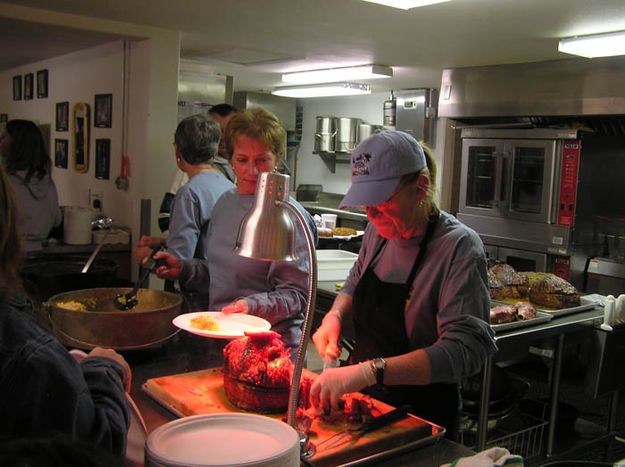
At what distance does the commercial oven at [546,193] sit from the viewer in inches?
211

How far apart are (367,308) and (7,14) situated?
12.3ft

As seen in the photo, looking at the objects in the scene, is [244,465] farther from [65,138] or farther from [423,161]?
[65,138]

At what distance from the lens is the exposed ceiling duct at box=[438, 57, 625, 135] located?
505 cm

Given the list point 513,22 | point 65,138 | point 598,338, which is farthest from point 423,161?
point 65,138

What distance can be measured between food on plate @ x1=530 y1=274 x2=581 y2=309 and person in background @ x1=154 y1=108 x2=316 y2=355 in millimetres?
1665

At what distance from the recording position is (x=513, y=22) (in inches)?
157

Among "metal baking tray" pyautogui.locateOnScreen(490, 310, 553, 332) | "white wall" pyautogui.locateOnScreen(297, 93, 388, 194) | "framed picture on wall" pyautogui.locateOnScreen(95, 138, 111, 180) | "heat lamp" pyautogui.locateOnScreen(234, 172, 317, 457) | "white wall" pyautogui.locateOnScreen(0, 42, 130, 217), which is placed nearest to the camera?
"heat lamp" pyautogui.locateOnScreen(234, 172, 317, 457)

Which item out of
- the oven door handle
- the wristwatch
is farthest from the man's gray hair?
the oven door handle

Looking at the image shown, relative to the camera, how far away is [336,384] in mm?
1540

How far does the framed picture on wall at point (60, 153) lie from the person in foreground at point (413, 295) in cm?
532

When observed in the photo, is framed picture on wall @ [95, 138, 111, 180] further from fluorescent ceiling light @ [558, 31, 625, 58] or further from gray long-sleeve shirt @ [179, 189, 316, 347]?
fluorescent ceiling light @ [558, 31, 625, 58]

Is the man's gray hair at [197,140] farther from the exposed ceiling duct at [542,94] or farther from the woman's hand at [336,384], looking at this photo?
the exposed ceiling duct at [542,94]

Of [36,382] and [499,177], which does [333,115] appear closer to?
[499,177]

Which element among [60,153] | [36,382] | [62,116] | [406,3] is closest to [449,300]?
[36,382]
